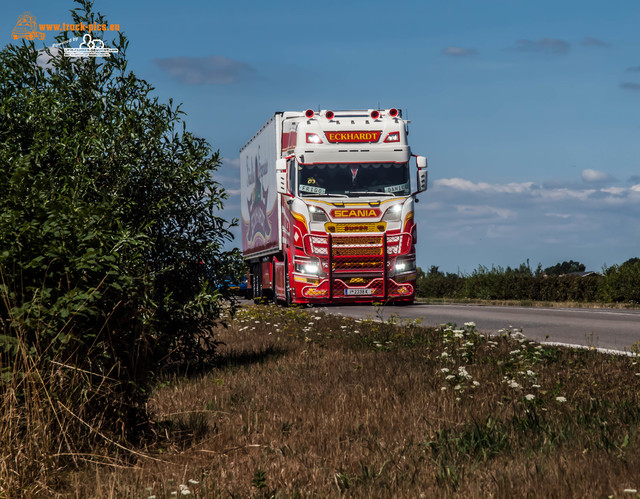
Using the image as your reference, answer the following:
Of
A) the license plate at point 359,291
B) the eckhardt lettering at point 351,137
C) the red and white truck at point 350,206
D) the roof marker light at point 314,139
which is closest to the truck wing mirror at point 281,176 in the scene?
the red and white truck at point 350,206

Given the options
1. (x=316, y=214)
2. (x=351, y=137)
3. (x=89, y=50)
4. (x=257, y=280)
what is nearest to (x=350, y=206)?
(x=316, y=214)

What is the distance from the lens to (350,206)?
2053 centimetres

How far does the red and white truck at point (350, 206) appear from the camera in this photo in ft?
67.5

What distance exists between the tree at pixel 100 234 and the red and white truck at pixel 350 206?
10.0 meters

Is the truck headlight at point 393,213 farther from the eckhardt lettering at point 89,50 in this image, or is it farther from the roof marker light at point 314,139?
the eckhardt lettering at point 89,50

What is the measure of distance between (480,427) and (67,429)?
2.89m

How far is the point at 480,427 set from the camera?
5828mm

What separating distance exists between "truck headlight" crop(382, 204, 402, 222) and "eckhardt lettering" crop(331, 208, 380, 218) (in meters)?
0.29

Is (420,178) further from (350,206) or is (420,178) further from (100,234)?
(100,234)

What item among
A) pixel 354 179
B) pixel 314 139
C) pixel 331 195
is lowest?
pixel 331 195

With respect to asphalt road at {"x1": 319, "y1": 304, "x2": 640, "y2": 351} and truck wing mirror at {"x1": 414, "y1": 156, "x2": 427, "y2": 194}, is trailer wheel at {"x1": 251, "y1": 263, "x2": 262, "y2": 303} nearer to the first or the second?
asphalt road at {"x1": 319, "y1": 304, "x2": 640, "y2": 351}

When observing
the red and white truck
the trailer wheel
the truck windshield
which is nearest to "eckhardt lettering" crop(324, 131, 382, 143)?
the red and white truck

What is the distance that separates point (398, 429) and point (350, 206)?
578 inches

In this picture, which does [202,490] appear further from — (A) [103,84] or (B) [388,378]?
(A) [103,84]
